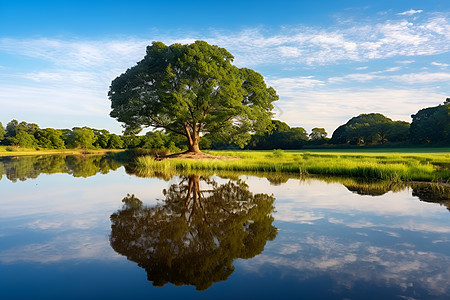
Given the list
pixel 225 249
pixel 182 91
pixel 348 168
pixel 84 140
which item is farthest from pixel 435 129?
pixel 84 140

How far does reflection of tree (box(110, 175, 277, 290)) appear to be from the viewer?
13.9 ft

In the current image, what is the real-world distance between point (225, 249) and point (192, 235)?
1006 millimetres

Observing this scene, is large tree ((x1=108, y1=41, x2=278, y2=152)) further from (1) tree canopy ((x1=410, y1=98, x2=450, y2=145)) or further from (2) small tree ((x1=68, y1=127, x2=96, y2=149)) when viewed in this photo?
(2) small tree ((x1=68, y1=127, x2=96, y2=149))

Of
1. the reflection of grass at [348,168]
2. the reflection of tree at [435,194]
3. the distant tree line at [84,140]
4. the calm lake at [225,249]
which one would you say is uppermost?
the distant tree line at [84,140]

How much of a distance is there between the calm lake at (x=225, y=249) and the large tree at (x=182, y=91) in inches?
870

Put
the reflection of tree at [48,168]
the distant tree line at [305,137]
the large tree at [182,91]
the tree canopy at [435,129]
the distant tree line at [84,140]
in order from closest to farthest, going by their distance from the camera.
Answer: the reflection of tree at [48,168] → the large tree at [182,91] → the tree canopy at [435,129] → the distant tree line at [305,137] → the distant tree line at [84,140]

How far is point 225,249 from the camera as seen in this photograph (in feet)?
16.4

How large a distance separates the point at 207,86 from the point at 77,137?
72225mm

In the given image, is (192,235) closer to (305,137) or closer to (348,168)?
(348,168)

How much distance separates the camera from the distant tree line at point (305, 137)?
60938 millimetres

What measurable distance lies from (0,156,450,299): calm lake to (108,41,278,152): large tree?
22.1 m

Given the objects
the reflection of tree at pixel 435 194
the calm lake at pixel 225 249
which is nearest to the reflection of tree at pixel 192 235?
the calm lake at pixel 225 249

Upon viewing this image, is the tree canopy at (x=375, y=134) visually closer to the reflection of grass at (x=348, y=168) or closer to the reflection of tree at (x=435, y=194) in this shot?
the reflection of grass at (x=348, y=168)

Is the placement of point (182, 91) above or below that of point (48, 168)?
above
